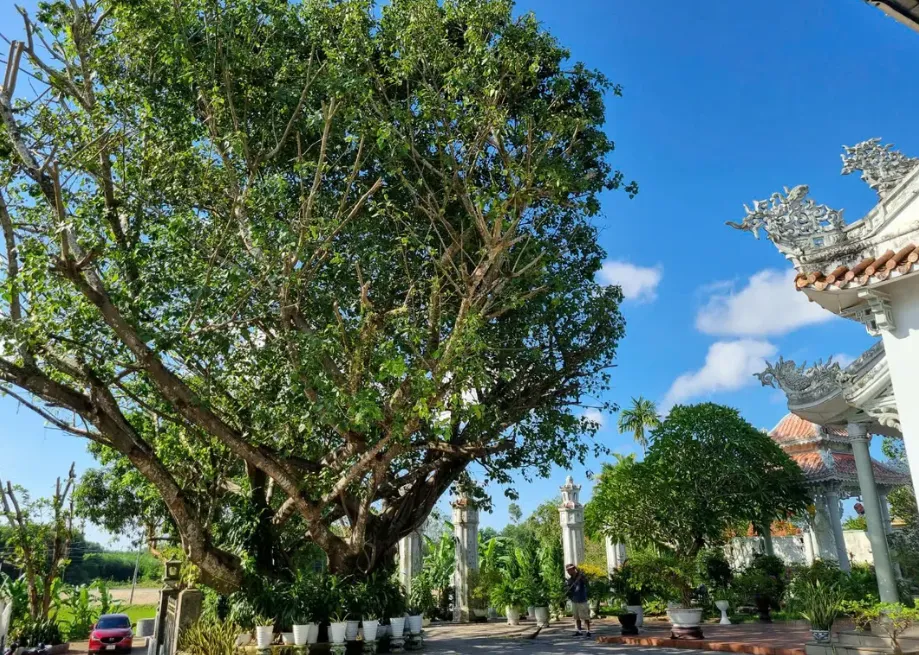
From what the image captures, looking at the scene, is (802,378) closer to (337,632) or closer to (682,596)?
(682,596)

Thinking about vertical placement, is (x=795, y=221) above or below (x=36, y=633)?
above

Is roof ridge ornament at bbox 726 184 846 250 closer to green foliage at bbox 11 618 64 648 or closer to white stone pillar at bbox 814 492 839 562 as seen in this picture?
white stone pillar at bbox 814 492 839 562

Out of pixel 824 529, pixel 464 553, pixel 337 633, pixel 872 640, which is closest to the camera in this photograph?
pixel 872 640

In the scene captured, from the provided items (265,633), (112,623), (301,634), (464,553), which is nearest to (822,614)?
(301,634)

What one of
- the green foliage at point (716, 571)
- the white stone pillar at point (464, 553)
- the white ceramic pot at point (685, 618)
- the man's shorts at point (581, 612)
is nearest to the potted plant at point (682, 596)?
the white ceramic pot at point (685, 618)

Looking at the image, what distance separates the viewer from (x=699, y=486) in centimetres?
1536

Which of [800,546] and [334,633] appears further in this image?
[800,546]

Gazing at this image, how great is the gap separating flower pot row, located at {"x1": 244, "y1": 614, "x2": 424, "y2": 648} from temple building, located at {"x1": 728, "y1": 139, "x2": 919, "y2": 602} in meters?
7.46

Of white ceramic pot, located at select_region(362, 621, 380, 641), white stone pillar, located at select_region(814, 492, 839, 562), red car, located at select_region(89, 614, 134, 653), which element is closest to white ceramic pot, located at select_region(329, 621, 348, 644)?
white ceramic pot, located at select_region(362, 621, 380, 641)

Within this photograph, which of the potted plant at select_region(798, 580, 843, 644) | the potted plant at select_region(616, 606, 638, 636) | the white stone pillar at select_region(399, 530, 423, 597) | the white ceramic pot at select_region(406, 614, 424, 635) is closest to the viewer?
the potted plant at select_region(798, 580, 843, 644)

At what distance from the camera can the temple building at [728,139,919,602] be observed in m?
6.95

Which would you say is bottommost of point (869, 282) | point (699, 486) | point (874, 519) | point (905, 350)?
point (874, 519)

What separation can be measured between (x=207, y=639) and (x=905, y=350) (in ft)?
32.0

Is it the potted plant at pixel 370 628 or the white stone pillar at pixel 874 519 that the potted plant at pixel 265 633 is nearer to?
the potted plant at pixel 370 628
